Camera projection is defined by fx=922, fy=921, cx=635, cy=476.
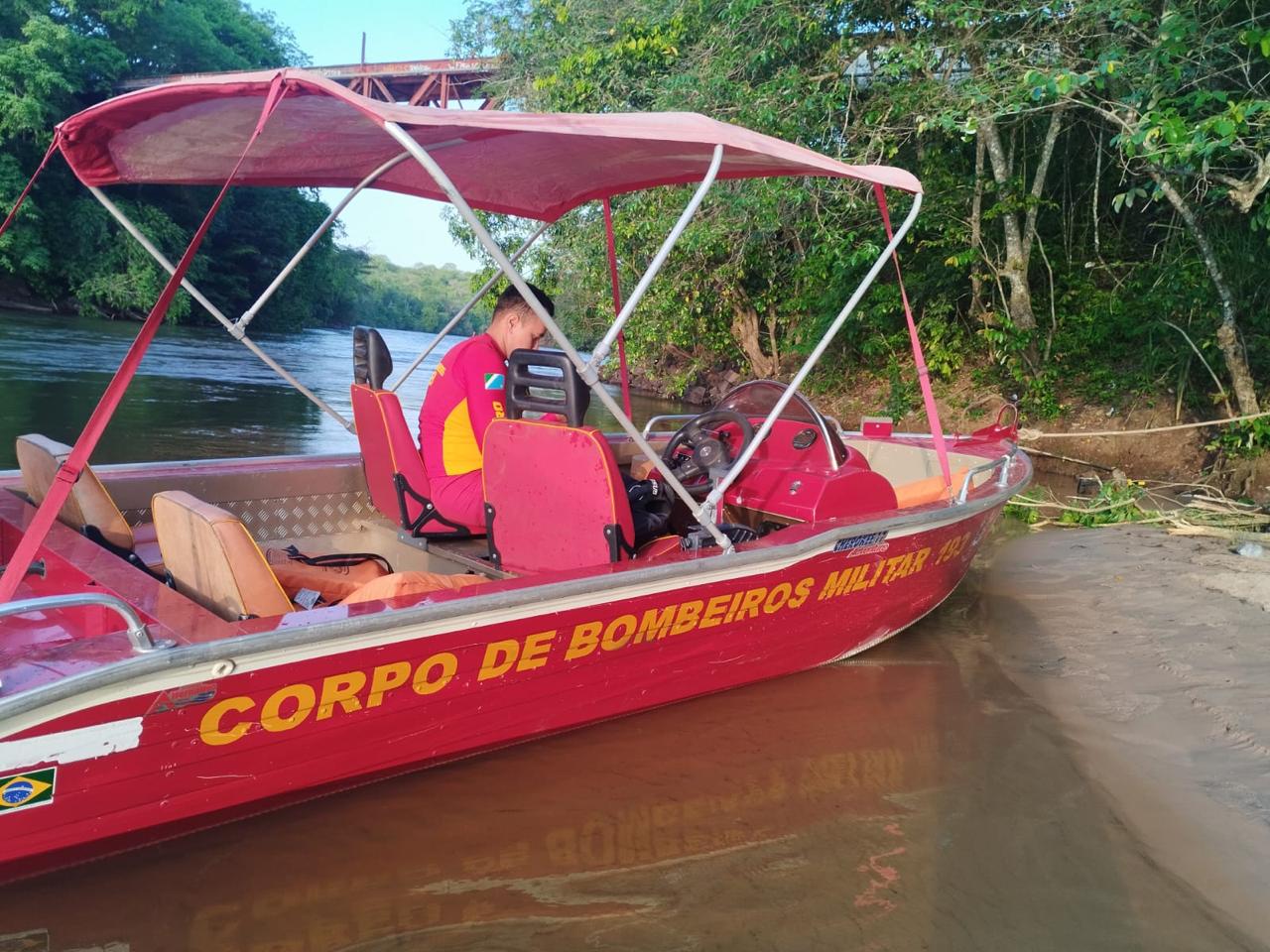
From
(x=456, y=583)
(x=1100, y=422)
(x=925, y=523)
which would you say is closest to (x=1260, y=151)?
(x=1100, y=422)

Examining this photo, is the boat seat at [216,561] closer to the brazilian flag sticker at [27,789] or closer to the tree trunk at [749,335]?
the brazilian flag sticker at [27,789]

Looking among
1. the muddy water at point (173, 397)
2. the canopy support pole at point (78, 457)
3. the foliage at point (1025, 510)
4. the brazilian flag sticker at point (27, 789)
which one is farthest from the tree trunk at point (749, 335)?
the brazilian flag sticker at point (27, 789)

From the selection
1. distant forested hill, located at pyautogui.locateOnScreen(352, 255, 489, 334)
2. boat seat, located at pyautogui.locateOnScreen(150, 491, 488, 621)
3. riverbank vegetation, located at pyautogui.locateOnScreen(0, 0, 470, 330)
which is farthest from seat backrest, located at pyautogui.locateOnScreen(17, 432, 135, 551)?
distant forested hill, located at pyautogui.locateOnScreen(352, 255, 489, 334)

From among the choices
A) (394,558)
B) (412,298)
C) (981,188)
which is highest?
(981,188)

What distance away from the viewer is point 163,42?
101 ft

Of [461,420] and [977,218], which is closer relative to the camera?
[461,420]

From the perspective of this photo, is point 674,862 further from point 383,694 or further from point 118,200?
point 118,200

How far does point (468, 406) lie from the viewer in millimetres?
3676

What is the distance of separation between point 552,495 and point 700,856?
4.25 ft

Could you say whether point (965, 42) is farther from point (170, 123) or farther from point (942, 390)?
point (170, 123)

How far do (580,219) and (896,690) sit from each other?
10096 mm

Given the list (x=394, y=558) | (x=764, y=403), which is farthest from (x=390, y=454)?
(x=764, y=403)

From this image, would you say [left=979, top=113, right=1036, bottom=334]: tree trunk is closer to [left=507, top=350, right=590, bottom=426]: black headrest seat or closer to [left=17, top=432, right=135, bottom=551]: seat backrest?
[left=507, top=350, right=590, bottom=426]: black headrest seat

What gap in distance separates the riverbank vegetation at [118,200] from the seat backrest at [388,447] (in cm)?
2455
